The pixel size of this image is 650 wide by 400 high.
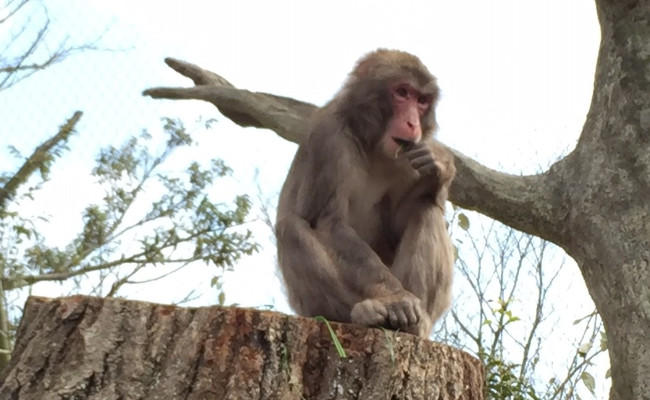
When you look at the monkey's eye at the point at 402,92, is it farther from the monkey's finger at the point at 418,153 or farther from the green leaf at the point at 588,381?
the green leaf at the point at 588,381

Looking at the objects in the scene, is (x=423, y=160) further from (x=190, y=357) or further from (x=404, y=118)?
(x=190, y=357)

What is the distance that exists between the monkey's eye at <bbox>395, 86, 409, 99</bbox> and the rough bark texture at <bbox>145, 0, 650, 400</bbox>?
1.64 m

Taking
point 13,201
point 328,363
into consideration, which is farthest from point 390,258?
point 13,201

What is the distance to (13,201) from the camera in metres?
10.9

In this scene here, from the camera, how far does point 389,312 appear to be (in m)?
4.35

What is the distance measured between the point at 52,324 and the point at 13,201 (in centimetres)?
797

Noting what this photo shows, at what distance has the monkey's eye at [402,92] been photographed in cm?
531

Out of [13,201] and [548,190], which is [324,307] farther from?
[13,201]

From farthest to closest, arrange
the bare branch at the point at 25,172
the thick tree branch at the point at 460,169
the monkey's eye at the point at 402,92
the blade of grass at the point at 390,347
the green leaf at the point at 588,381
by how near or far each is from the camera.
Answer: the bare branch at the point at 25,172, the thick tree branch at the point at 460,169, the green leaf at the point at 588,381, the monkey's eye at the point at 402,92, the blade of grass at the point at 390,347

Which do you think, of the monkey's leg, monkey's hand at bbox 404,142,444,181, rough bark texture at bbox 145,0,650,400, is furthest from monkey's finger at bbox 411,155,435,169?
rough bark texture at bbox 145,0,650,400

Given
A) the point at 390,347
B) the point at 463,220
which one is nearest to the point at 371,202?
the point at 390,347

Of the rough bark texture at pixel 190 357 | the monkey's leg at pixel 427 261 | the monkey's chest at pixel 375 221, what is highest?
the monkey's chest at pixel 375 221

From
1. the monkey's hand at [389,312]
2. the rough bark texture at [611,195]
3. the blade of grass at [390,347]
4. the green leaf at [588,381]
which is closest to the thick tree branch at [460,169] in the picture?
the rough bark texture at [611,195]

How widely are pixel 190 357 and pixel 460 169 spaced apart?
5340 mm
